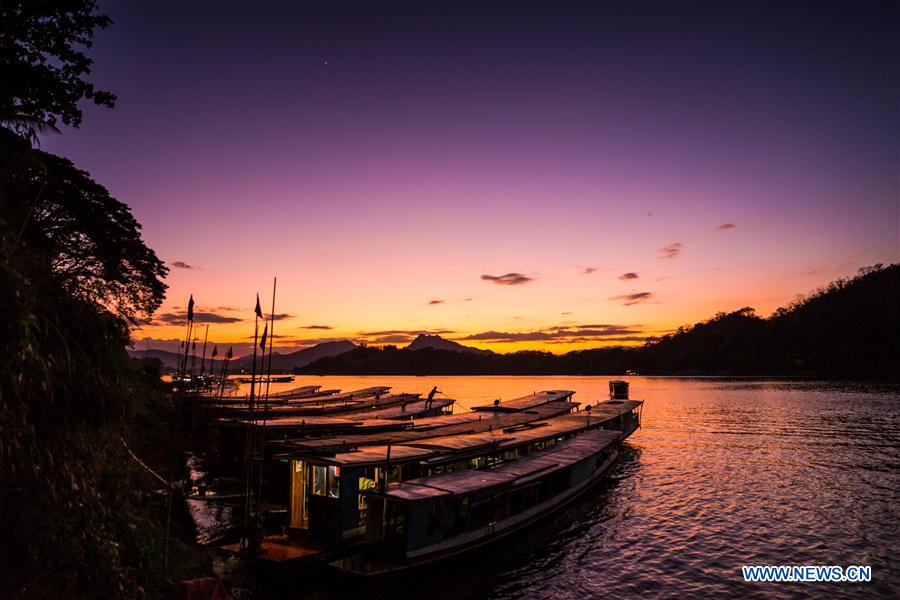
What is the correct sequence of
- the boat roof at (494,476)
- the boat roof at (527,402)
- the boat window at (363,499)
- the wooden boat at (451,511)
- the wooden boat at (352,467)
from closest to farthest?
the wooden boat at (451,511)
the boat roof at (494,476)
the wooden boat at (352,467)
the boat window at (363,499)
the boat roof at (527,402)

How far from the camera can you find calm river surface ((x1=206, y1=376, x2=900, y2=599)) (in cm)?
2153

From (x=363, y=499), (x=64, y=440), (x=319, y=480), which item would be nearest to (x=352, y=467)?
(x=319, y=480)

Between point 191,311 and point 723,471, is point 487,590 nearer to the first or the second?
point 191,311

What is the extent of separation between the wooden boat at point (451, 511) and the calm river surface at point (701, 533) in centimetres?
121

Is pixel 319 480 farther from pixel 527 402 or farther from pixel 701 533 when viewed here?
pixel 527 402

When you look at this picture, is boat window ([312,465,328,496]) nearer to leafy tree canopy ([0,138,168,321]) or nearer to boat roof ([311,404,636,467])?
boat roof ([311,404,636,467])

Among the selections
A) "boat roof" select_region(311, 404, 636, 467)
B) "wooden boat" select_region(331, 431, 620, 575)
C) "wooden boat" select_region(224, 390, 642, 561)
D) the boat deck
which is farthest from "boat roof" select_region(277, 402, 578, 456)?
"wooden boat" select_region(331, 431, 620, 575)

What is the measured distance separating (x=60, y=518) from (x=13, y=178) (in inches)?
414

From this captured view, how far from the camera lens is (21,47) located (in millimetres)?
21109

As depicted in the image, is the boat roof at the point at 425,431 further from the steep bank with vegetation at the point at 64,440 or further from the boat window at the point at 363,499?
the steep bank with vegetation at the point at 64,440

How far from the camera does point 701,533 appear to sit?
93.5ft

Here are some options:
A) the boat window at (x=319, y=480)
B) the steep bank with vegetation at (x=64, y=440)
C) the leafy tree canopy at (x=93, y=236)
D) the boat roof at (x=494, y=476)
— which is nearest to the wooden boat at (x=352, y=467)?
the boat window at (x=319, y=480)

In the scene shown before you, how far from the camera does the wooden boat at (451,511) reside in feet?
66.5

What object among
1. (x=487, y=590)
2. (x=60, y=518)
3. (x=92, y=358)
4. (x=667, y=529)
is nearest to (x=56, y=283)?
(x=92, y=358)
